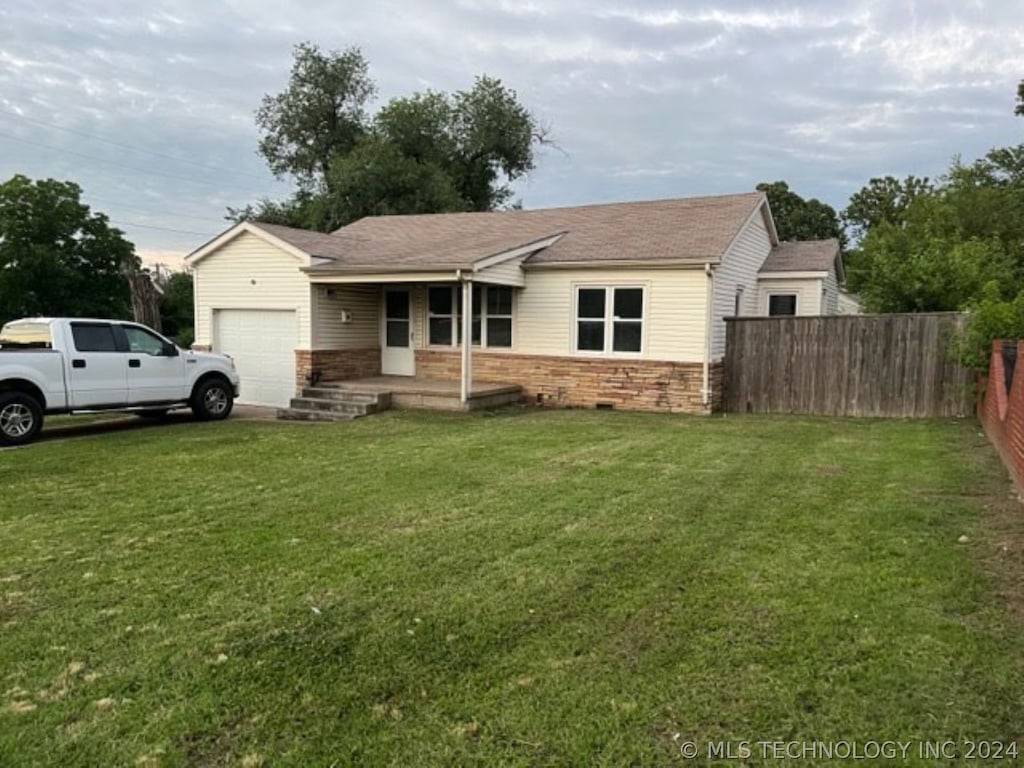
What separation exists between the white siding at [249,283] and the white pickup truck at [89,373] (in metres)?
2.51

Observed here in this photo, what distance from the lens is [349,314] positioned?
15297 mm

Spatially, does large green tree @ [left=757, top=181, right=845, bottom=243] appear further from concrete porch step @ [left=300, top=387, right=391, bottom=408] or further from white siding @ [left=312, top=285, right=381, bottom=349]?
concrete porch step @ [left=300, top=387, right=391, bottom=408]

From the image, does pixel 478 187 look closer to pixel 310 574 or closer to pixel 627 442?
pixel 627 442

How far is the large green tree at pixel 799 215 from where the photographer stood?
45250 millimetres

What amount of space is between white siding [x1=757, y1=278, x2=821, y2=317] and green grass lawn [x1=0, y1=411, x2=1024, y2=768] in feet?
31.5

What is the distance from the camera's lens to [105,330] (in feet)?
35.7

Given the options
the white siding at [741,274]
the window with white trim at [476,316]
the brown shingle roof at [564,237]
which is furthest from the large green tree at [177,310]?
the white siding at [741,274]

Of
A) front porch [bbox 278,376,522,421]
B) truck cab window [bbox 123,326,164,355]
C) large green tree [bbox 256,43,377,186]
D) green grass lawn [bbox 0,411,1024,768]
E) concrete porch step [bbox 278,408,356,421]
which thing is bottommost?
concrete porch step [bbox 278,408,356,421]

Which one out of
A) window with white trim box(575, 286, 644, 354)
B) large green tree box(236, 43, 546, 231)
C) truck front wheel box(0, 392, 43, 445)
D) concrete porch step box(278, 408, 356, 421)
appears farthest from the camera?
large green tree box(236, 43, 546, 231)

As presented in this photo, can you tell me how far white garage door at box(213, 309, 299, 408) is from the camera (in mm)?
14883

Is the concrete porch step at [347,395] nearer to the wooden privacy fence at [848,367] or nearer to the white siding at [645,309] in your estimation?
the white siding at [645,309]

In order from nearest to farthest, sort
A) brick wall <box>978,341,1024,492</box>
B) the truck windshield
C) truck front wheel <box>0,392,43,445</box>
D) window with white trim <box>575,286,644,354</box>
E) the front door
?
brick wall <box>978,341,1024,492</box> < truck front wheel <box>0,392,43,445</box> < the truck windshield < window with white trim <box>575,286,644,354</box> < the front door

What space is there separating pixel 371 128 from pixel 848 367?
1095 inches

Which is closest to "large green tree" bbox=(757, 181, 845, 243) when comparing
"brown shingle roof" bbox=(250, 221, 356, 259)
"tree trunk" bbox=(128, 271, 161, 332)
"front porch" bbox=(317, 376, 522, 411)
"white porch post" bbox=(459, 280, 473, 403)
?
"front porch" bbox=(317, 376, 522, 411)
